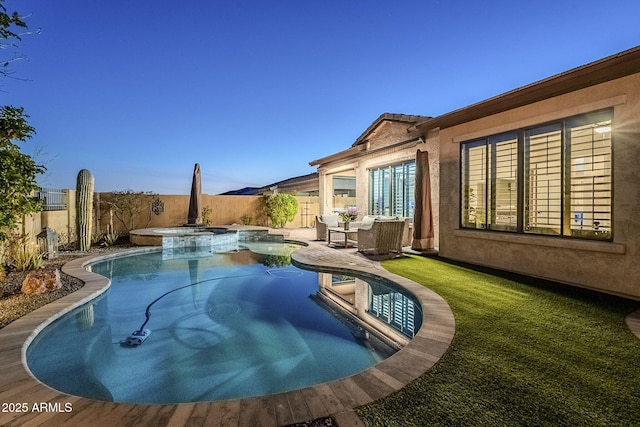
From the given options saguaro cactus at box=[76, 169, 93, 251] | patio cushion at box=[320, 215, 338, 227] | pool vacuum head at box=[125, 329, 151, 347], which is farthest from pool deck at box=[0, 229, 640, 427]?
patio cushion at box=[320, 215, 338, 227]

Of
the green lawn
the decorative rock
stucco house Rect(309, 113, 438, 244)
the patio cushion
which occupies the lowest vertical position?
the green lawn

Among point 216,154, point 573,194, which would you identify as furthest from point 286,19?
point 216,154

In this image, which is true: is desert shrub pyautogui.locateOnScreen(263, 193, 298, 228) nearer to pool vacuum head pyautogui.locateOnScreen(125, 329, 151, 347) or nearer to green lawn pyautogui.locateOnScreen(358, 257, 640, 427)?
pool vacuum head pyautogui.locateOnScreen(125, 329, 151, 347)

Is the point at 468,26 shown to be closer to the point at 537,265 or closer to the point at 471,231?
the point at 471,231

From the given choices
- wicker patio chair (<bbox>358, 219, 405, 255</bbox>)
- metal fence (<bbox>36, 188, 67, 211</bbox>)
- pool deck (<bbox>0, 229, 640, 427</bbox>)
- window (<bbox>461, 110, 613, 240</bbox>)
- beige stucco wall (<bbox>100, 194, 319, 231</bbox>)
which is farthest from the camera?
beige stucco wall (<bbox>100, 194, 319, 231</bbox>)

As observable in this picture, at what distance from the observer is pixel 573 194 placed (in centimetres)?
573

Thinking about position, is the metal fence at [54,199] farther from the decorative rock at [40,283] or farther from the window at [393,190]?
the window at [393,190]

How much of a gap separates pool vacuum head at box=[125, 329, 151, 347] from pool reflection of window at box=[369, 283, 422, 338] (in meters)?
3.50

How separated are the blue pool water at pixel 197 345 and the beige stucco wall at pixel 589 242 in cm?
451

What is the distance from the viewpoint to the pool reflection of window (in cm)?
422

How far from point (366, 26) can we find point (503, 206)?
859cm

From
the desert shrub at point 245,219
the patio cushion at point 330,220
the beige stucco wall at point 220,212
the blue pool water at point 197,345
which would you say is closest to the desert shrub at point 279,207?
the beige stucco wall at point 220,212

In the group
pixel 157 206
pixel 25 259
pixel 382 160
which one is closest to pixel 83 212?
pixel 25 259

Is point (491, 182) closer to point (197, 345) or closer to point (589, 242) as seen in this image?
point (589, 242)
